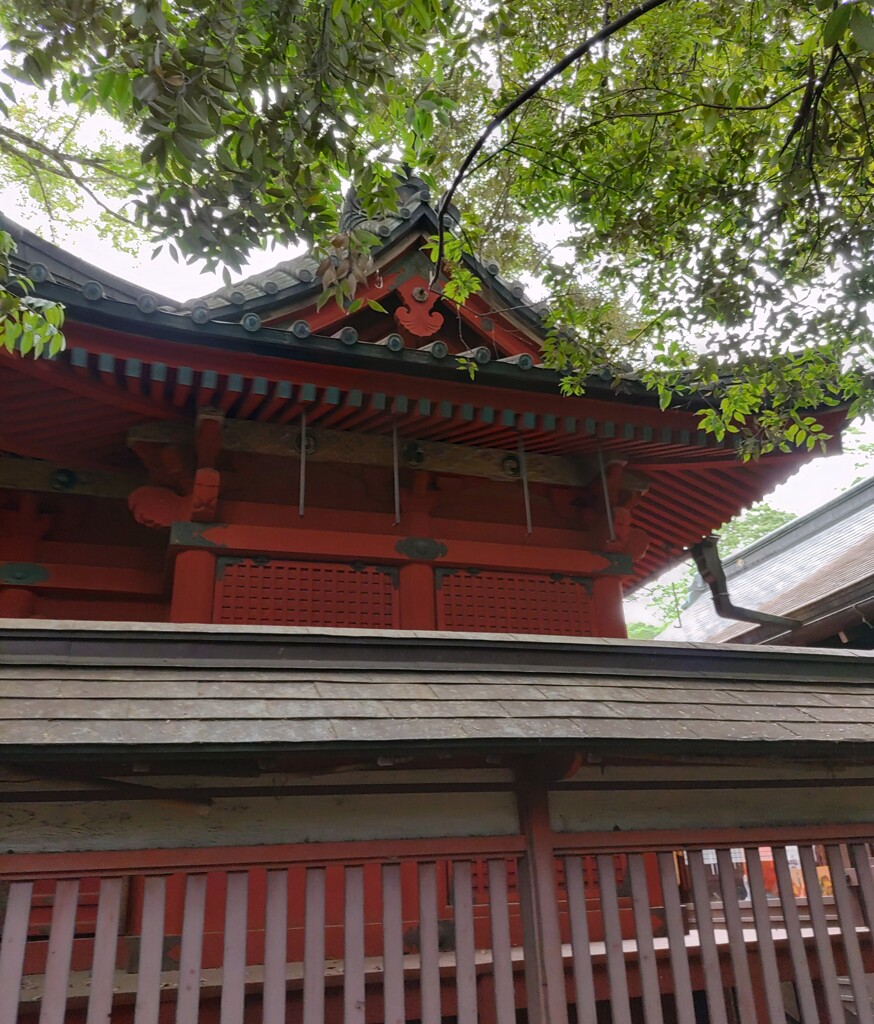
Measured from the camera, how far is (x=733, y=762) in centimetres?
423

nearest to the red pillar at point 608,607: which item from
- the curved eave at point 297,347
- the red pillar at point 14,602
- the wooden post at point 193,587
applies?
the curved eave at point 297,347

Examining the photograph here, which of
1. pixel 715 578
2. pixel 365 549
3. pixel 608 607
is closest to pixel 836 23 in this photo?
pixel 365 549

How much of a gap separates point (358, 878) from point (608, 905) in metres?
1.21

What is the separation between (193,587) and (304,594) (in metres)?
0.80

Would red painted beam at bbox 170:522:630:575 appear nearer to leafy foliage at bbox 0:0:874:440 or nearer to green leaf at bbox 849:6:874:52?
leafy foliage at bbox 0:0:874:440

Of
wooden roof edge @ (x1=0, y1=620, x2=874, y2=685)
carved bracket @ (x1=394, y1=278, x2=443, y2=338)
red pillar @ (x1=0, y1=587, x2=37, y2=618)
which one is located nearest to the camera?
wooden roof edge @ (x1=0, y1=620, x2=874, y2=685)

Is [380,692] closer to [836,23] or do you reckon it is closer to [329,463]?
[329,463]

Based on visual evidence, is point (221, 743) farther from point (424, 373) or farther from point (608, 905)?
point (424, 373)

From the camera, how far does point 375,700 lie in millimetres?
3723

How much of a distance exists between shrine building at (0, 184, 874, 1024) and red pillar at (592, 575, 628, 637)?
33mm

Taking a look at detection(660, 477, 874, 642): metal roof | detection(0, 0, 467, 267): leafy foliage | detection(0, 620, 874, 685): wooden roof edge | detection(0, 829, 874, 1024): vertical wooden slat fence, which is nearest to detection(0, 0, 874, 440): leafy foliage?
detection(0, 0, 467, 267): leafy foliage

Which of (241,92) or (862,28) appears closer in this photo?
(862,28)

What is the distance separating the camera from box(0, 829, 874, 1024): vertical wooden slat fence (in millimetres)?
3240

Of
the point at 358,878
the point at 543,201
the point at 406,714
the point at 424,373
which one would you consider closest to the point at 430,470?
the point at 424,373
